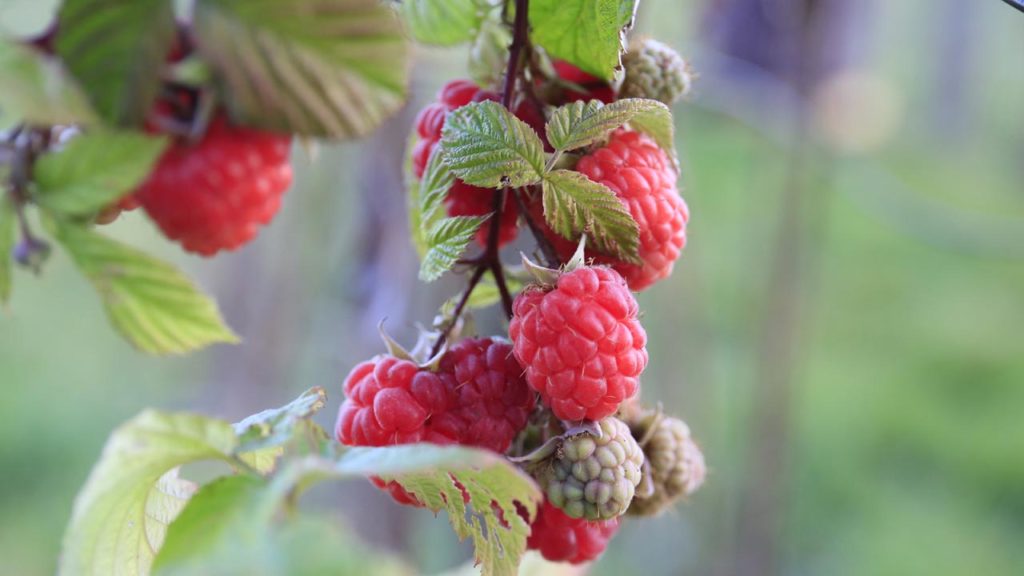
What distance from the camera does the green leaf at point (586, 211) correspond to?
0.58m

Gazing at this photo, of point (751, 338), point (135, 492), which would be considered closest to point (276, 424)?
point (135, 492)

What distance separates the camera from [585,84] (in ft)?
2.19

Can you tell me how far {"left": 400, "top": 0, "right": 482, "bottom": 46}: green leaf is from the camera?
713mm

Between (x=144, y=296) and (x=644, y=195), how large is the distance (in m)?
0.33

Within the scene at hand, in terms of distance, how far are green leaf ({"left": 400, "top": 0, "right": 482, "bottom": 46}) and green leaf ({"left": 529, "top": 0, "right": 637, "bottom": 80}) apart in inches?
3.5

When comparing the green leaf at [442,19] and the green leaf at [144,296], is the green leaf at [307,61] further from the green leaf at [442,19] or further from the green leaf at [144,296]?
the green leaf at [442,19]

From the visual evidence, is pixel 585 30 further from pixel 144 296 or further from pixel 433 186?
pixel 144 296

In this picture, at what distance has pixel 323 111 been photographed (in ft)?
1.44

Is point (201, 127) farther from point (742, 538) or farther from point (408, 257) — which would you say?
point (742, 538)

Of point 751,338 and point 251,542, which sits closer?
point 251,542

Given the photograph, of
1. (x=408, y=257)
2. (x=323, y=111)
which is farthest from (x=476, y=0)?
(x=408, y=257)

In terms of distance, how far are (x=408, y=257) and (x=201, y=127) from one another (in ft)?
3.99

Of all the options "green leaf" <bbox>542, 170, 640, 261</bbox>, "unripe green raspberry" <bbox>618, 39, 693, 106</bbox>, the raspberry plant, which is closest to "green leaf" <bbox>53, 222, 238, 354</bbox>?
the raspberry plant

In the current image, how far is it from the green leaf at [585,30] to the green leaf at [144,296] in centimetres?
29
